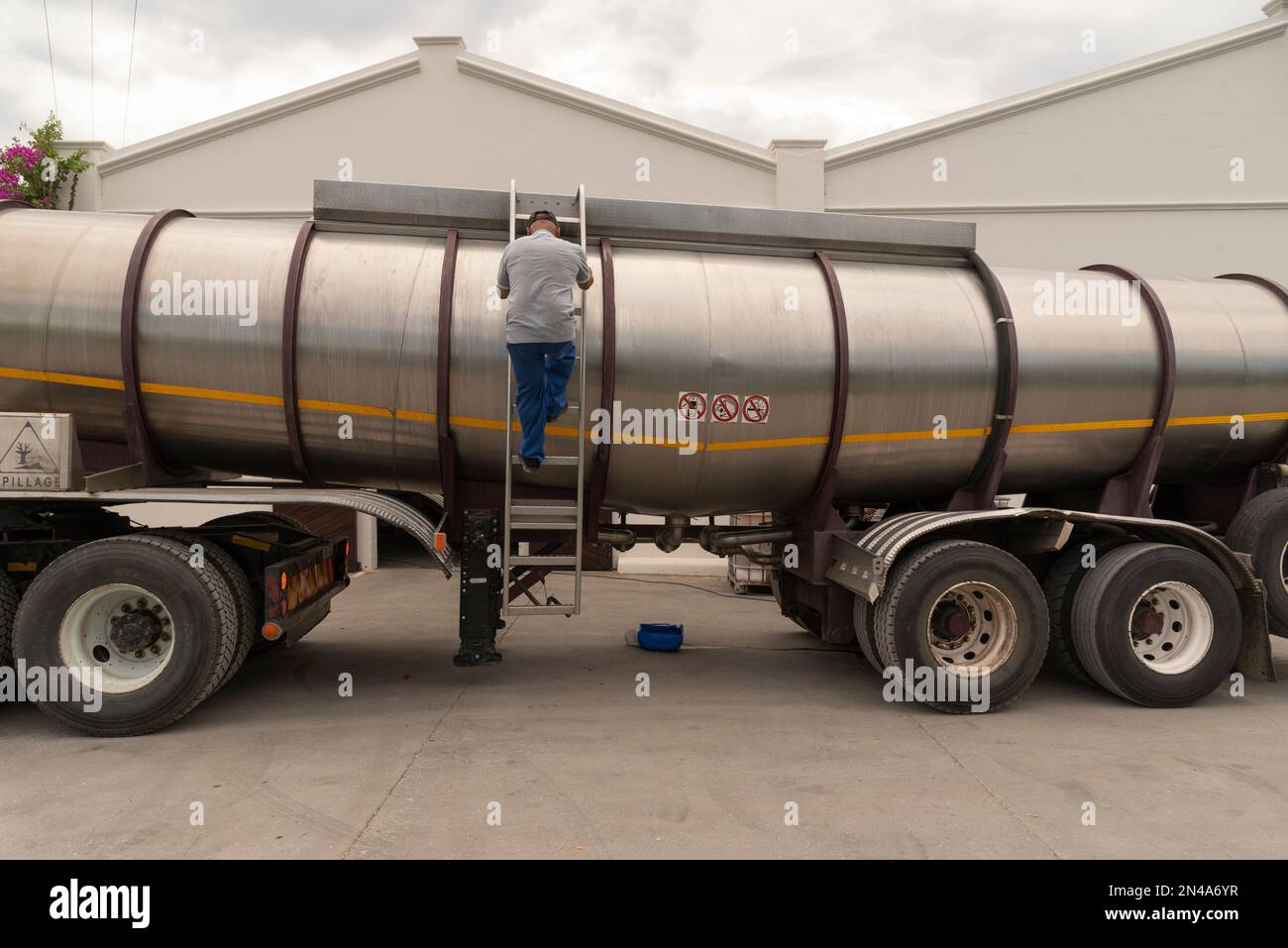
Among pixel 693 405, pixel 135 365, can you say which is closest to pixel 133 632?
pixel 135 365

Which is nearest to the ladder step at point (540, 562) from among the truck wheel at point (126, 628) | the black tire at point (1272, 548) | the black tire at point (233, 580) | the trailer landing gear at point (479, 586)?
the trailer landing gear at point (479, 586)

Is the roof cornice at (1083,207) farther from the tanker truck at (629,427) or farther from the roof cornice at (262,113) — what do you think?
the roof cornice at (262,113)

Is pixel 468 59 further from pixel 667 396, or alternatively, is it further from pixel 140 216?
pixel 667 396

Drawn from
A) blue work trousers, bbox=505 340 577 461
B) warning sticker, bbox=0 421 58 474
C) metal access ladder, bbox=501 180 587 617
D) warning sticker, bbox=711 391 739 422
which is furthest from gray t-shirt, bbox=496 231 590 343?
warning sticker, bbox=0 421 58 474

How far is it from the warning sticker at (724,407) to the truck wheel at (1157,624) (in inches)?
108

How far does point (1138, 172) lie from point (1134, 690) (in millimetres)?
8553

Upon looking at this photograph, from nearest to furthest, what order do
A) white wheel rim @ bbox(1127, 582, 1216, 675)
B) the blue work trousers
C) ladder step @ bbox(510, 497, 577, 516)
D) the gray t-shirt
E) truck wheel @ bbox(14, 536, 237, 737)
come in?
truck wheel @ bbox(14, 536, 237, 737) → the gray t-shirt → the blue work trousers → ladder step @ bbox(510, 497, 577, 516) → white wheel rim @ bbox(1127, 582, 1216, 675)

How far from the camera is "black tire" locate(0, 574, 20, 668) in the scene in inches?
207

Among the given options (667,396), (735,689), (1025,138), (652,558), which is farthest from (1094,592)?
(1025,138)

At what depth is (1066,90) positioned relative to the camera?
11.4 m

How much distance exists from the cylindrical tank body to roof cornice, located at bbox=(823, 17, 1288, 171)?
5.49 m

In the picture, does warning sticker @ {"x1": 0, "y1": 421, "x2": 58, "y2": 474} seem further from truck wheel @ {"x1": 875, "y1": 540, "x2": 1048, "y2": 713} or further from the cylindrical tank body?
truck wheel @ {"x1": 875, "y1": 540, "x2": 1048, "y2": 713}

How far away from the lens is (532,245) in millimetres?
5285

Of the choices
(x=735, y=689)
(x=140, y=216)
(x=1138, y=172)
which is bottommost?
→ (x=735, y=689)
